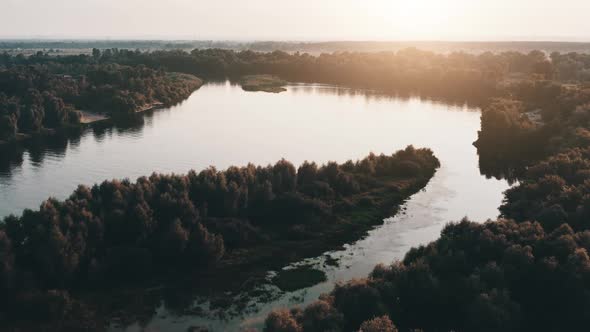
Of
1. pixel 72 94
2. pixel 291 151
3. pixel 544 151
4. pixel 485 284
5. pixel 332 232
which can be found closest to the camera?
pixel 485 284

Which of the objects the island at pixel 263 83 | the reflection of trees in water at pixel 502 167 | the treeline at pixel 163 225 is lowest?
the reflection of trees in water at pixel 502 167

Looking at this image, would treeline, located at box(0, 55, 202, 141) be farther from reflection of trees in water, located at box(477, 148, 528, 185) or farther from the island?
reflection of trees in water, located at box(477, 148, 528, 185)

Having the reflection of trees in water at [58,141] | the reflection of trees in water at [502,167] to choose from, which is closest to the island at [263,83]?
the reflection of trees in water at [58,141]

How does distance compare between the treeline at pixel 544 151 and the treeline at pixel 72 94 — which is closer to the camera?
the treeline at pixel 544 151

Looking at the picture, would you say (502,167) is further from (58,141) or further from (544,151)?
(58,141)

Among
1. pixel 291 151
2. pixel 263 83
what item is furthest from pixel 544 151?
pixel 263 83

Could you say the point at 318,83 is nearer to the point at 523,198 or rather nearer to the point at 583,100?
the point at 583,100

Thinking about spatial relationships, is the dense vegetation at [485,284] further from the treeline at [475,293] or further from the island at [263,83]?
the island at [263,83]
